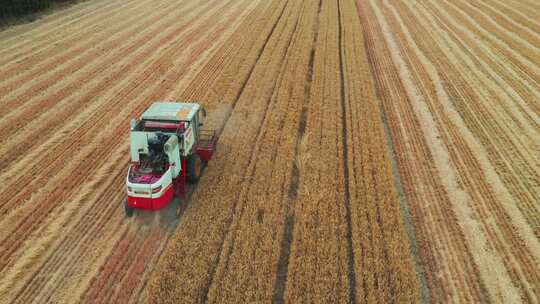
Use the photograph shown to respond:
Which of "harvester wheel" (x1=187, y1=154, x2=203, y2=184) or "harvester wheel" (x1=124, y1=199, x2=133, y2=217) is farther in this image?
"harvester wheel" (x1=187, y1=154, x2=203, y2=184)

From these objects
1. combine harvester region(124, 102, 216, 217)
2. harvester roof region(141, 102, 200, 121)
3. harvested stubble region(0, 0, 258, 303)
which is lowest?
harvested stubble region(0, 0, 258, 303)

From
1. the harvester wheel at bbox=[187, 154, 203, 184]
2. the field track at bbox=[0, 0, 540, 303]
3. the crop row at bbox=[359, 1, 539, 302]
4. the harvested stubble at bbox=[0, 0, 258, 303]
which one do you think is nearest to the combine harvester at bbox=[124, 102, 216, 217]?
the harvester wheel at bbox=[187, 154, 203, 184]

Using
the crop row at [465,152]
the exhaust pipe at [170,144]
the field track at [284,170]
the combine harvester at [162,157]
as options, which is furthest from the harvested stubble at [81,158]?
the crop row at [465,152]

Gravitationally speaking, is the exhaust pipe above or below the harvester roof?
below

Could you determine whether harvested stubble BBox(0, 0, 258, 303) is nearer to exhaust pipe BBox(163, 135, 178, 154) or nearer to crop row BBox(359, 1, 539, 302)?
exhaust pipe BBox(163, 135, 178, 154)

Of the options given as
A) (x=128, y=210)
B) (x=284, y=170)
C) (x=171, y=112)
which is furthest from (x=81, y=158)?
(x=284, y=170)

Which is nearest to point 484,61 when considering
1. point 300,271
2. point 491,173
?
point 491,173

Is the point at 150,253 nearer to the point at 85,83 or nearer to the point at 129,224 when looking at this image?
the point at 129,224

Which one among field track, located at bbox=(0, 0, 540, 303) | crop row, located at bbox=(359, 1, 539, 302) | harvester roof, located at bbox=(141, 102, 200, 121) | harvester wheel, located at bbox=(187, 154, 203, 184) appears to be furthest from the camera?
harvester wheel, located at bbox=(187, 154, 203, 184)

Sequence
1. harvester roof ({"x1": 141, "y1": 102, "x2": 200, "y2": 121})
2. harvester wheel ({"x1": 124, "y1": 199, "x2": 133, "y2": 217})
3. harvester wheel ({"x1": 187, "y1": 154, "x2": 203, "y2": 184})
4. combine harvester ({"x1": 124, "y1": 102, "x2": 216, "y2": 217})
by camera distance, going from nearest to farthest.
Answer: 1. combine harvester ({"x1": 124, "y1": 102, "x2": 216, "y2": 217})
2. harvester wheel ({"x1": 124, "y1": 199, "x2": 133, "y2": 217})
3. harvester roof ({"x1": 141, "y1": 102, "x2": 200, "y2": 121})
4. harvester wheel ({"x1": 187, "y1": 154, "x2": 203, "y2": 184})

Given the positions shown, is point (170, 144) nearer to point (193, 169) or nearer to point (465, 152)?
point (193, 169)
